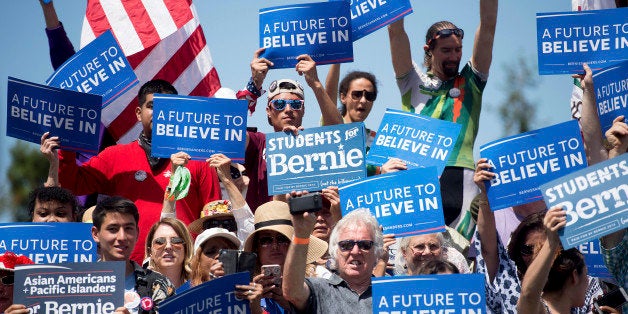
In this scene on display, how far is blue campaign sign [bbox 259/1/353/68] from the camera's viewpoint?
37.6 ft

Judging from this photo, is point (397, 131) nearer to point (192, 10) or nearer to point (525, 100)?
point (192, 10)

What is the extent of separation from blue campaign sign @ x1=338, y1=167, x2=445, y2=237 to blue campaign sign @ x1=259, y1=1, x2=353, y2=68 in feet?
5.43

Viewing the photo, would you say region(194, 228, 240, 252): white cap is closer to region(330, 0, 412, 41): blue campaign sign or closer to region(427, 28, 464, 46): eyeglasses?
region(330, 0, 412, 41): blue campaign sign

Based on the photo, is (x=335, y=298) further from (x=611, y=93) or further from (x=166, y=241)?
(x=611, y=93)

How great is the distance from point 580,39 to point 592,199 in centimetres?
259

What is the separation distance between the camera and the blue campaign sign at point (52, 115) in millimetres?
11102

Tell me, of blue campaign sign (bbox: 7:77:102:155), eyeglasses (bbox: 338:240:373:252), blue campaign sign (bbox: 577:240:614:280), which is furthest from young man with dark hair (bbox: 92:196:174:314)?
blue campaign sign (bbox: 577:240:614:280)

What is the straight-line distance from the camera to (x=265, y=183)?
1202 cm

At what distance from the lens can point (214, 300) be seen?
837 cm

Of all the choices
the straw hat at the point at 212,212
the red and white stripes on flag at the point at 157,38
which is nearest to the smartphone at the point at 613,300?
the straw hat at the point at 212,212

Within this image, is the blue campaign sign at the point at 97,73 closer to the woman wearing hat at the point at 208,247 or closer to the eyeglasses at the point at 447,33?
the woman wearing hat at the point at 208,247

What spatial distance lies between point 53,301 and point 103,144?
5334 mm

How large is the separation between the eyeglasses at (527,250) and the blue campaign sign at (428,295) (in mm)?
1144

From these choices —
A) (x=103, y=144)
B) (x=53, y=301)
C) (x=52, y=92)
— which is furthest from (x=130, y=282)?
(x=103, y=144)
